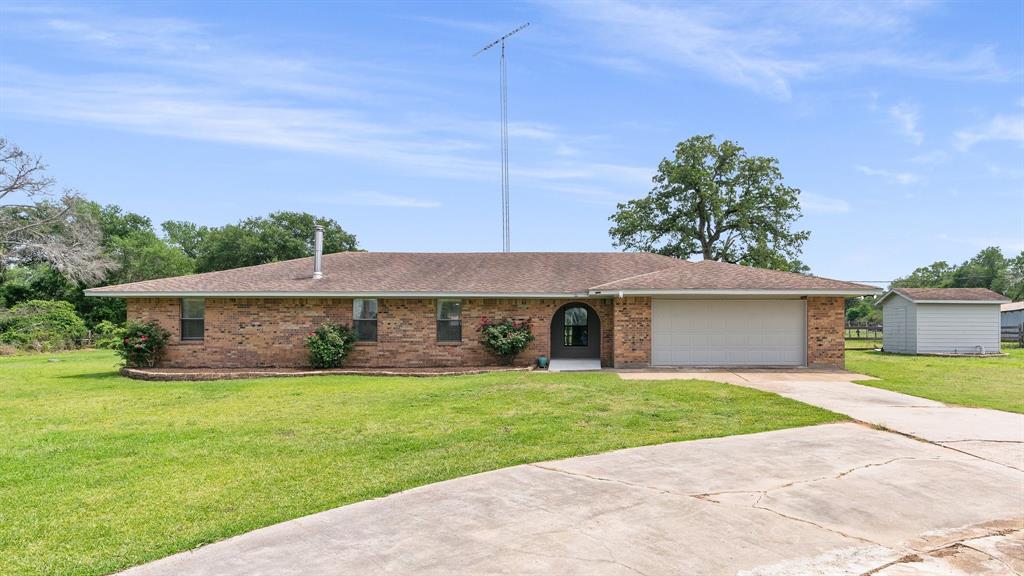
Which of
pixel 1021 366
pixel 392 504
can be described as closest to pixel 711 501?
pixel 392 504

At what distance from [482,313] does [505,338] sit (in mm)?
1184

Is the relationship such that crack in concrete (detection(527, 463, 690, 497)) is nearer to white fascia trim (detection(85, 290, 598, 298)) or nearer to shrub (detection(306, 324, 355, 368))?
white fascia trim (detection(85, 290, 598, 298))

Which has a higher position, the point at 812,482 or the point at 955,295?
the point at 955,295

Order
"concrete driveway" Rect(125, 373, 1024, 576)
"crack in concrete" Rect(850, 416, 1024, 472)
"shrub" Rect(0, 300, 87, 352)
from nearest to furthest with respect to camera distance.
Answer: "concrete driveway" Rect(125, 373, 1024, 576)
"crack in concrete" Rect(850, 416, 1024, 472)
"shrub" Rect(0, 300, 87, 352)

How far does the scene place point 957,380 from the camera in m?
14.0

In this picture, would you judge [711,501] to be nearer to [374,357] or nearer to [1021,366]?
[374,357]

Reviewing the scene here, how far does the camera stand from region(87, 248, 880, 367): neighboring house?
53.5 feet

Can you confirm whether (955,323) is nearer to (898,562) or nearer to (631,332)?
(631,332)

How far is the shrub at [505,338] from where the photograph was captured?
53.9ft

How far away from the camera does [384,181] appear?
83.3ft

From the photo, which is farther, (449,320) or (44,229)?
(44,229)

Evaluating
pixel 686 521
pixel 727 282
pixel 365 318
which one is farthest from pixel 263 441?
pixel 727 282

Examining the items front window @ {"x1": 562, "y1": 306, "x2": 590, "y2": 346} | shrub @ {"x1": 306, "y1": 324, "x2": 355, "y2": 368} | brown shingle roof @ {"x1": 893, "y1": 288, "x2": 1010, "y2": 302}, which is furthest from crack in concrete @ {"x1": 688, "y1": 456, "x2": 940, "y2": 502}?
brown shingle roof @ {"x1": 893, "y1": 288, "x2": 1010, "y2": 302}

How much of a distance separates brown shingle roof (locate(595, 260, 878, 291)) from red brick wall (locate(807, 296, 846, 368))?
0.55 meters
